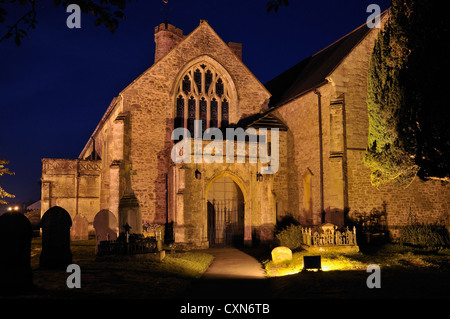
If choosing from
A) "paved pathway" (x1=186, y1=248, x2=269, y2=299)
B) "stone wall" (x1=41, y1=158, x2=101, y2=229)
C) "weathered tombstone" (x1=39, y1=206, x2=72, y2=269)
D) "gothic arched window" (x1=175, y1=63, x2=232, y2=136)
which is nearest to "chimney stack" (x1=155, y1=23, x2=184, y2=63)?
"gothic arched window" (x1=175, y1=63, x2=232, y2=136)

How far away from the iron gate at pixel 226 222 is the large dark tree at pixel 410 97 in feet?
29.1

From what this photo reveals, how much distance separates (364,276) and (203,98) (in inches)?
706

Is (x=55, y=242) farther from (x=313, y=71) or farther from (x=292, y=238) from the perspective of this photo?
(x=313, y=71)

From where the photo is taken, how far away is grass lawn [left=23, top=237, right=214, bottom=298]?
902 centimetres

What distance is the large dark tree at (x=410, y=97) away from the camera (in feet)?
46.9

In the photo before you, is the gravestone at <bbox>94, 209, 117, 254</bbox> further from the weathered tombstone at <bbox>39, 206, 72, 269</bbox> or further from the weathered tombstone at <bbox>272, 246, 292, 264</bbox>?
the weathered tombstone at <bbox>272, 246, 292, 264</bbox>

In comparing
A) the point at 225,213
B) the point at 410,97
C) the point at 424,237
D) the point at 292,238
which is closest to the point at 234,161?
the point at 225,213

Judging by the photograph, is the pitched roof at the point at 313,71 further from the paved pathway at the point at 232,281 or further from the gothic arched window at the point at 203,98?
the paved pathway at the point at 232,281

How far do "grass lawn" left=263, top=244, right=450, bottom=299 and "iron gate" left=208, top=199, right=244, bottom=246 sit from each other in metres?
7.28

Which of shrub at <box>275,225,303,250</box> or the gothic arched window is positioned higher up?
the gothic arched window

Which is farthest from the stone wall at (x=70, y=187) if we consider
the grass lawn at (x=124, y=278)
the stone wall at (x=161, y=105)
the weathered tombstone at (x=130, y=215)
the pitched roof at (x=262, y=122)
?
the grass lawn at (x=124, y=278)

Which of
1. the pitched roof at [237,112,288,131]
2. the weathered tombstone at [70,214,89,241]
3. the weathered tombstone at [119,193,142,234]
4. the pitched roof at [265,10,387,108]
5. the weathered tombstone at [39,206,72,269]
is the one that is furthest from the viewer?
the pitched roof at [237,112,288,131]
